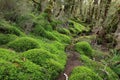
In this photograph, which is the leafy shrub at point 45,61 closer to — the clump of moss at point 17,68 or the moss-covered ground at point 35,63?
the moss-covered ground at point 35,63

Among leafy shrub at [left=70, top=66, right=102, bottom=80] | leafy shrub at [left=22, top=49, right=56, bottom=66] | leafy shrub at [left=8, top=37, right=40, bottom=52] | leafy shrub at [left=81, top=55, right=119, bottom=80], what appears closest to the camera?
leafy shrub at [left=70, top=66, right=102, bottom=80]

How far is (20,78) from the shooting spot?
22.3 ft

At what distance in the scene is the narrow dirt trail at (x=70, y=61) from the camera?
8.48 meters

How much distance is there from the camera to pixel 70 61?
33.5 feet

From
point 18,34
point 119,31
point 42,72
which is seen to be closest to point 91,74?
point 42,72

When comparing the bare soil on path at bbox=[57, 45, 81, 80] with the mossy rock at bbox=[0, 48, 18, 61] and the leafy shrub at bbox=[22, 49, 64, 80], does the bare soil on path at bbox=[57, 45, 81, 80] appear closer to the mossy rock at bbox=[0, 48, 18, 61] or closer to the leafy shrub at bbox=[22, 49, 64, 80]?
the leafy shrub at bbox=[22, 49, 64, 80]

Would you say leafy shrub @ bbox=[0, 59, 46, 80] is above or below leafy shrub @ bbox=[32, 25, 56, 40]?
above

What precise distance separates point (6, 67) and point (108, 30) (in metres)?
10.7

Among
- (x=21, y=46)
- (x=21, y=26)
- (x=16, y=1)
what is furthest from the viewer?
(x=21, y=26)

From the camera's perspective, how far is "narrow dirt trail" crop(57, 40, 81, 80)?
27.8ft

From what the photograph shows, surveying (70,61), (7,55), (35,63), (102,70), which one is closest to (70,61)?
(70,61)

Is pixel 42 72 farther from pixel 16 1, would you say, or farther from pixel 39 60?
pixel 16 1

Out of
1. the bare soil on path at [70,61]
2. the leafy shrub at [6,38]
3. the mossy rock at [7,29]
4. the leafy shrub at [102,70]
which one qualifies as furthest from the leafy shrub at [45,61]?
the mossy rock at [7,29]

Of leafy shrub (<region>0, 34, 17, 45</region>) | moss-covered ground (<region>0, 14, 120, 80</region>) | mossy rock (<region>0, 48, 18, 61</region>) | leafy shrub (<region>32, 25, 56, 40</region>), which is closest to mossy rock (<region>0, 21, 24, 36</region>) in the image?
moss-covered ground (<region>0, 14, 120, 80</region>)
